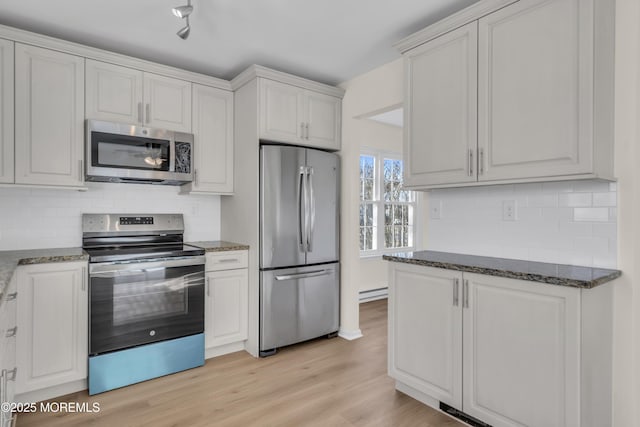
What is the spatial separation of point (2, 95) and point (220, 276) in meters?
1.94

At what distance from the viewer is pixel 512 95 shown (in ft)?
6.44

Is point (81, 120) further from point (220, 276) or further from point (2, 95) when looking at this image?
point (220, 276)

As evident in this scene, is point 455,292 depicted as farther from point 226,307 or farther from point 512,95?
point 226,307

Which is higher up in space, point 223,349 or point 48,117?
point 48,117

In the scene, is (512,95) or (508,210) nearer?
(512,95)

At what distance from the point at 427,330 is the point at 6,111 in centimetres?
313

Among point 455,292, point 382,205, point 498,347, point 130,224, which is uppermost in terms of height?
point 382,205

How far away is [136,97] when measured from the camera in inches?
113

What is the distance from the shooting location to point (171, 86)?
9.92 ft

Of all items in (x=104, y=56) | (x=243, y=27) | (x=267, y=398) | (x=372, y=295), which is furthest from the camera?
(x=372, y=295)

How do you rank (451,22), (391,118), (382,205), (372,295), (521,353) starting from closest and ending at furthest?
(521,353) → (451,22) → (391,118) → (372,295) → (382,205)

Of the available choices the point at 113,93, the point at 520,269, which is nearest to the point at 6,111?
the point at 113,93

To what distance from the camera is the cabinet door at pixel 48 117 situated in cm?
243

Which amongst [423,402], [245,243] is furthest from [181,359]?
[423,402]
